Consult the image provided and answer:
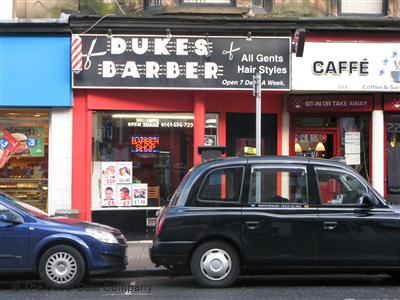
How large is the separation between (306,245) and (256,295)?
3.29 feet

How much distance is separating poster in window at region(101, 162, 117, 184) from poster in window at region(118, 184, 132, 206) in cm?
24

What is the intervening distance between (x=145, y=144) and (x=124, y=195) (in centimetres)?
123

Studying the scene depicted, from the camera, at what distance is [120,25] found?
1270 centimetres

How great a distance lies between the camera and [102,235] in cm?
871

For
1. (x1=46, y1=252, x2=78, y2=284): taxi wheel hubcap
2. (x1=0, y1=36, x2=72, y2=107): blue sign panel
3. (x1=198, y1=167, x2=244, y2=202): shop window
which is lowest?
(x1=46, y1=252, x2=78, y2=284): taxi wheel hubcap

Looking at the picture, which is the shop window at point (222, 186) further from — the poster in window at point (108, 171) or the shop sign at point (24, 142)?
the shop sign at point (24, 142)

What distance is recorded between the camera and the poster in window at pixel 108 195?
520 inches

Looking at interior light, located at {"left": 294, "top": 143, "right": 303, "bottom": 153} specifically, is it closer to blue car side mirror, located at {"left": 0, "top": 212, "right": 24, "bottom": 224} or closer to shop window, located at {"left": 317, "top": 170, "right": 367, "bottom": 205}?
shop window, located at {"left": 317, "top": 170, "right": 367, "bottom": 205}

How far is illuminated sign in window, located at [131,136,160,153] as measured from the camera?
13.4 meters

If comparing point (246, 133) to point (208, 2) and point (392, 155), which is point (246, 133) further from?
point (392, 155)

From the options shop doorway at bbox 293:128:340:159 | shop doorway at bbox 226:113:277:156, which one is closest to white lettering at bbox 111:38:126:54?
shop doorway at bbox 226:113:277:156

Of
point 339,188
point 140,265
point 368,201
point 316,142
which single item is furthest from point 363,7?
point 140,265

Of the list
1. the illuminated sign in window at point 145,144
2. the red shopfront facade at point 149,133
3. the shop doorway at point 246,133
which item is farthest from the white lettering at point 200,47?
the illuminated sign in window at point 145,144

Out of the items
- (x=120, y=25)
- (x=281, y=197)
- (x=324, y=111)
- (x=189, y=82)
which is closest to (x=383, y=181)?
(x=324, y=111)
